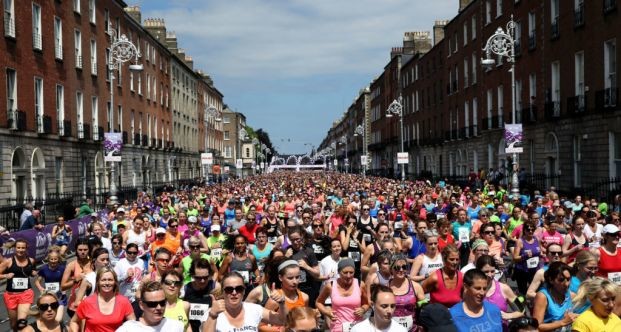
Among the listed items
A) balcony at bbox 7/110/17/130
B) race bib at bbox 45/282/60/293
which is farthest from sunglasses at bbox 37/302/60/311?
balcony at bbox 7/110/17/130

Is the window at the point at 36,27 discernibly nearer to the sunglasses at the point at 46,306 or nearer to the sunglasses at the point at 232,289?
the sunglasses at the point at 46,306

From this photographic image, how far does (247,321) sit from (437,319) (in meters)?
1.56

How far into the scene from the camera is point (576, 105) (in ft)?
90.0

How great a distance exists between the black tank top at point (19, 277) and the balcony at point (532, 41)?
29015 millimetres

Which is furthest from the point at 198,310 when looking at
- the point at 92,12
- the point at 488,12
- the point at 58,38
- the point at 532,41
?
the point at 488,12

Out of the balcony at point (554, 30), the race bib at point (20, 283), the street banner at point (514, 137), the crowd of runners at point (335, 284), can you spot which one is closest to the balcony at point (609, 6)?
the balcony at point (554, 30)

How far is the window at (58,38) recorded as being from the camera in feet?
97.4

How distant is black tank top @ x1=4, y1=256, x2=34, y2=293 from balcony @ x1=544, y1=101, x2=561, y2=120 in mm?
25582

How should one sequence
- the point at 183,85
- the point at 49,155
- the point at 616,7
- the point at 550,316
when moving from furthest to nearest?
the point at 183,85 < the point at 49,155 < the point at 616,7 < the point at 550,316

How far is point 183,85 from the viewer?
67.6 m

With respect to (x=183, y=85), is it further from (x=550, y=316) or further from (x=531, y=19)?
(x=550, y=316)

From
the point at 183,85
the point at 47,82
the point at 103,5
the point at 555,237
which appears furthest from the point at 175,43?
the point at 555,237

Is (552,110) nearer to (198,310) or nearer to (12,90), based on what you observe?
(12,90)

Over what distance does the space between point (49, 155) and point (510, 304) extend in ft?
83.9
